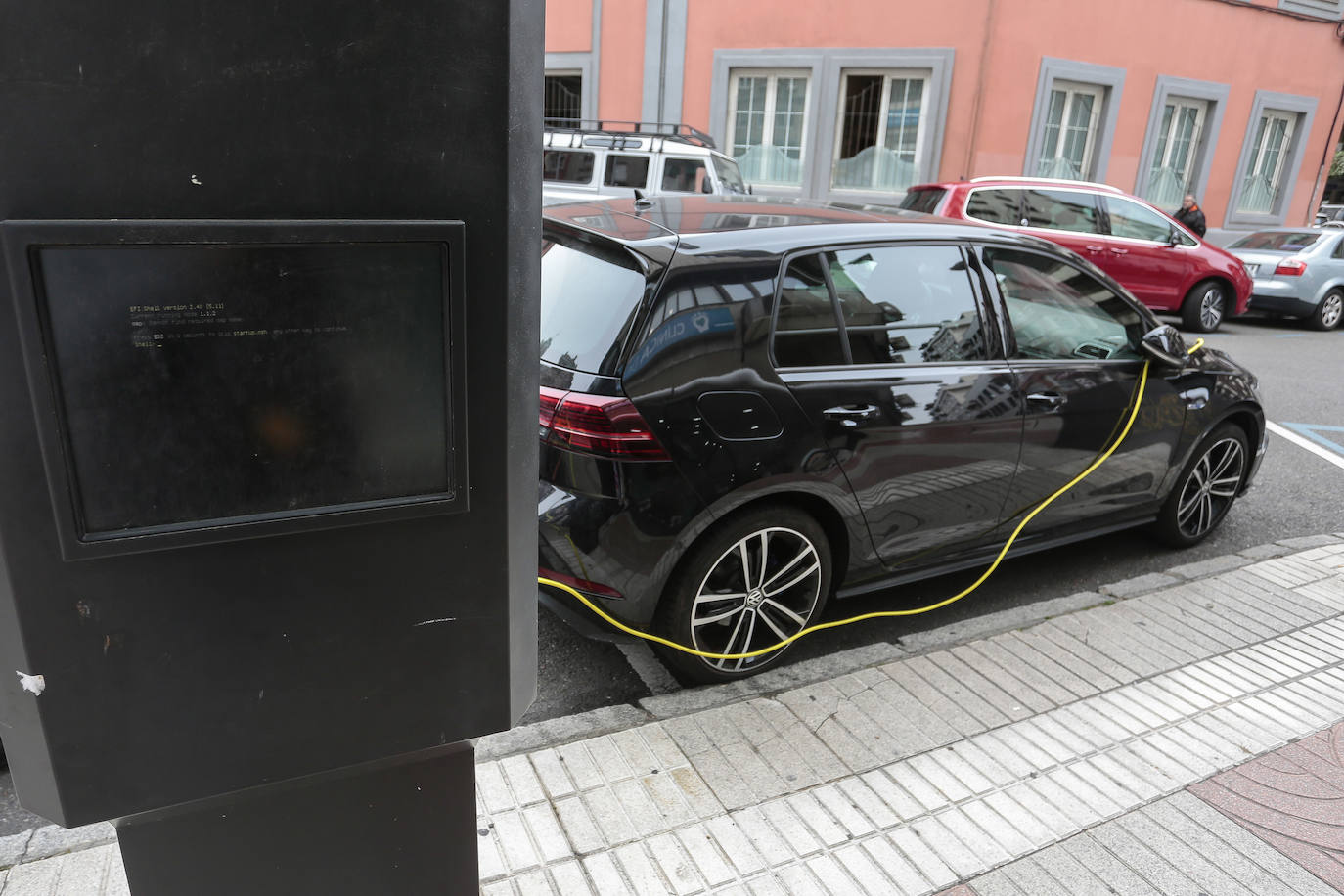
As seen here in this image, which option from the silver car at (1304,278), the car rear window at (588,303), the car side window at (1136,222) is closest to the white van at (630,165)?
the car side window at (1136,222)

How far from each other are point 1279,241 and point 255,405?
16531mm

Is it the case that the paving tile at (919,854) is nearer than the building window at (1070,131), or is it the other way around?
the paving tile at (919,854)

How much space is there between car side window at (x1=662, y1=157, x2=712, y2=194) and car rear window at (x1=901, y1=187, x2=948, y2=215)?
249cm

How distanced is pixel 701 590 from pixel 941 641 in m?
1.14

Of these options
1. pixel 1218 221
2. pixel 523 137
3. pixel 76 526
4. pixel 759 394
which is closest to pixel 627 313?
pixel 759 394

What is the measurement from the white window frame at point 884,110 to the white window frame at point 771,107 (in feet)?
1.56

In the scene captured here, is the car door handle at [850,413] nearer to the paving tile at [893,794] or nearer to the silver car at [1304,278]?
the paving tile at [893,794]

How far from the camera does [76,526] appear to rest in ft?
4.07

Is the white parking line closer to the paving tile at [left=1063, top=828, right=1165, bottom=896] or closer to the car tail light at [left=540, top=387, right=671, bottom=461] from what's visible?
the paving tile at [left=1063, top=828, right=1165, bottom=896]

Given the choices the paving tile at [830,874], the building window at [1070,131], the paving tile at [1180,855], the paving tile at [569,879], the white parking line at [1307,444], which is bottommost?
the white parking line at [1307,444]

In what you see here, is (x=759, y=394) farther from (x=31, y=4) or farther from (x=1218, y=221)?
(x=1218, y=221)

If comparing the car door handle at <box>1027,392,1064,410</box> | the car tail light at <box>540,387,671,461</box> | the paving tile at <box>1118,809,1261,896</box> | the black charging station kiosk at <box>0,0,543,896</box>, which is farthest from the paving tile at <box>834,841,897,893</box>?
the car door handle at <box>1027,392,1064,410</box>

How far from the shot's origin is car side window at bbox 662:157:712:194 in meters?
10.9

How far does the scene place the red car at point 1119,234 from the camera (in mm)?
10836
